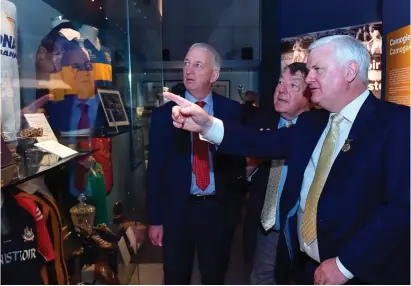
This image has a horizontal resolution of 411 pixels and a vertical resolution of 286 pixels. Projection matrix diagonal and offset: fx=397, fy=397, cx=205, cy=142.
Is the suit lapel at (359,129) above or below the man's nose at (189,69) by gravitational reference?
below

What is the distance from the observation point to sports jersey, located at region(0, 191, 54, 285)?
1384 mm

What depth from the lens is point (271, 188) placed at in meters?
2.01

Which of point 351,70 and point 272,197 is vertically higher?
point 351,70

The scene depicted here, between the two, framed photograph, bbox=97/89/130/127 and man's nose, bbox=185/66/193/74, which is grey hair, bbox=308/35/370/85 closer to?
man's nose, bbox=185/66/193/74

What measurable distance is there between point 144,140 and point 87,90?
1.14m

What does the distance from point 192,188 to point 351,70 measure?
109 centimetres

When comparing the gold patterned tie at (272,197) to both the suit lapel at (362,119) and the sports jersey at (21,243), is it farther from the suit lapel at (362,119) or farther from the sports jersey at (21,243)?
the sports jersey at (21,243)

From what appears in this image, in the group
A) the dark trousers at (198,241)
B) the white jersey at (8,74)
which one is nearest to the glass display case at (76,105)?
the white jersey at (8,74)

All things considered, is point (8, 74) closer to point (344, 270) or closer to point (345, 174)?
point (345, 174)

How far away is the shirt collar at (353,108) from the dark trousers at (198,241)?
3.18 ft

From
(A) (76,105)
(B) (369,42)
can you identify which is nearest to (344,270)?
(A) (76,105)

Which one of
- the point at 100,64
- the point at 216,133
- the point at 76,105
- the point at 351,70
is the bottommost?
the point at 216,133

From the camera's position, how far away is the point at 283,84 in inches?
81.3

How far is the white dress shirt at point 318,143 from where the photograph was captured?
53.1 inches
